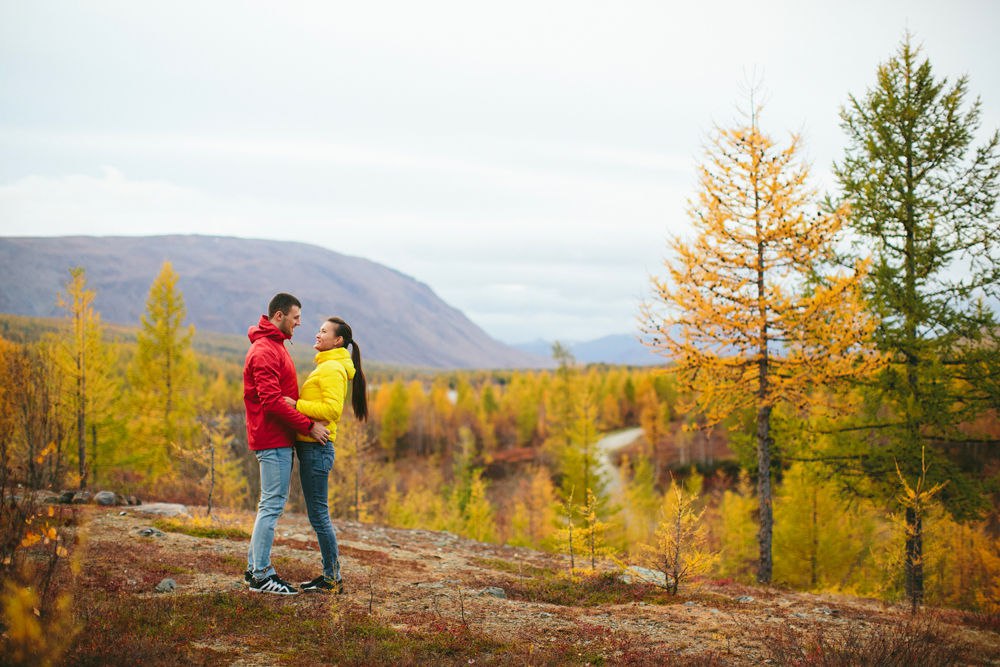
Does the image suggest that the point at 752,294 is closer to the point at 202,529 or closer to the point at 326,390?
the point at 326,390

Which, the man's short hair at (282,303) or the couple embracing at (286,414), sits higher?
the man's short hair at (282,303)

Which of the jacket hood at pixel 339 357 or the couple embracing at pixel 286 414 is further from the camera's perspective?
the jacket hood at pixel 339 357

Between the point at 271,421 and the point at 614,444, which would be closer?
the point at 271,421

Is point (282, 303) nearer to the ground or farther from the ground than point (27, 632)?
farther from the ground

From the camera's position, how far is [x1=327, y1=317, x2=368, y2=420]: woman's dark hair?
20.7ft

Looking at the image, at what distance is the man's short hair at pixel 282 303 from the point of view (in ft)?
20.0

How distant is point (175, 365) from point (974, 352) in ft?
101

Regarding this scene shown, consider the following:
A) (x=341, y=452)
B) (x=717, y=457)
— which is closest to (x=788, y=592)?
(x=341, y=452)

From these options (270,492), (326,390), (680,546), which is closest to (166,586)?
(270,492)

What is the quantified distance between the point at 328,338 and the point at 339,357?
0.78 ft

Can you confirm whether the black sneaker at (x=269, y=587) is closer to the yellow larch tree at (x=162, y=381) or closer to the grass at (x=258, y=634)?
the grass at (x=258, y=634)

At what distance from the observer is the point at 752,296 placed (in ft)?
38.3

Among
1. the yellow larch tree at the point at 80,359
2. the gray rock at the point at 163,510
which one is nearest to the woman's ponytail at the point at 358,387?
the gray rock at the point at 163,510

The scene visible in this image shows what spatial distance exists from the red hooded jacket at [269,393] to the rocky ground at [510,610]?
1.60 m
